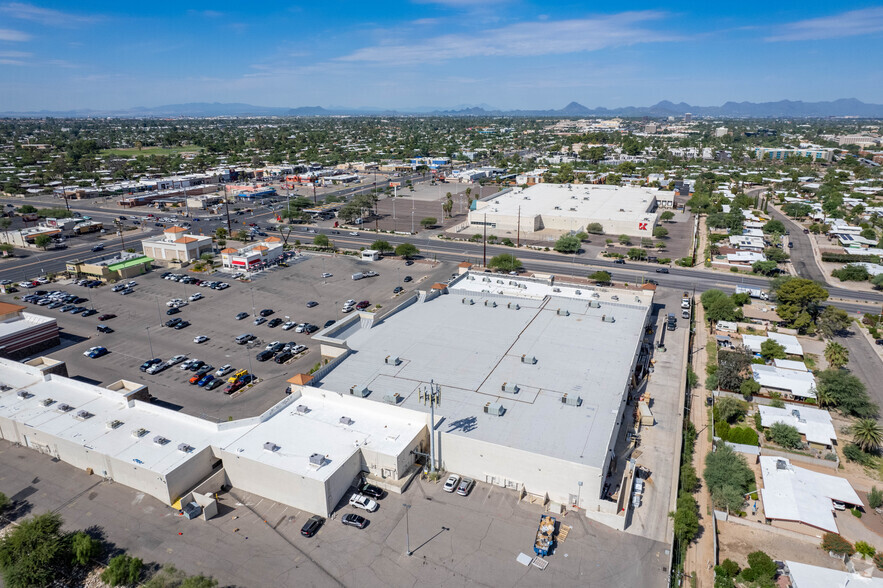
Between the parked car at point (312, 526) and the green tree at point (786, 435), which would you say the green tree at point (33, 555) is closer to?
the parked car at point (312, 526)

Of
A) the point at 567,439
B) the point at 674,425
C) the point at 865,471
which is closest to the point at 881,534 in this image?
the point at 865,471

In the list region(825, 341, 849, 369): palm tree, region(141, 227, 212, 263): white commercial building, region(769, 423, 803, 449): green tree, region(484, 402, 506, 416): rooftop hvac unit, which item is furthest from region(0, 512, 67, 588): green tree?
region(141, 227, 212, 263): white commercial building

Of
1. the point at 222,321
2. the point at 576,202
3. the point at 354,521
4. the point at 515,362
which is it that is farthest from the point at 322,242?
the point at 354,521

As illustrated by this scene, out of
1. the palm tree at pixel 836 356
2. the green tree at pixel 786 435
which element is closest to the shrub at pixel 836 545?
the green tree at pixel 786 435

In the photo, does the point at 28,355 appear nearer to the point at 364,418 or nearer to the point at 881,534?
the point at 364,418

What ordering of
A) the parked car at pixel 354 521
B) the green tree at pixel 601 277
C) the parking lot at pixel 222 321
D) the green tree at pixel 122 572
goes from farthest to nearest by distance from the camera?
the green tree at pixel 601 277 < the parking lot at pixel 222 321 < the parked car at pixel 354 521 < the green tree at pixel 122 572
